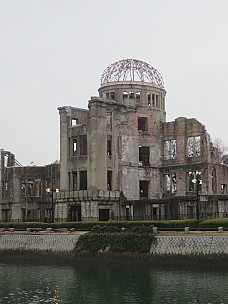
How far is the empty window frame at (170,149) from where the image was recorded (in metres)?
70.7

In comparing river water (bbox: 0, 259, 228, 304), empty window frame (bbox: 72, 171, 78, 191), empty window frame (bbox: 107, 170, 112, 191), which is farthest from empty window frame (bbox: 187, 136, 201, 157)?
river water (bbox: 0, 259, 228, 304)

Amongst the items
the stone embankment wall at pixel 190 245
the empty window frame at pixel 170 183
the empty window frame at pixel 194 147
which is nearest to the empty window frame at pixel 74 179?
the empty window frame at pixel 170 183

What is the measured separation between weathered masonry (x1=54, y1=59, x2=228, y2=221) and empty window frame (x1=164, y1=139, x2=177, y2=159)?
0.12m

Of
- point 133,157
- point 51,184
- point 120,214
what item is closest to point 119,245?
point 120,214

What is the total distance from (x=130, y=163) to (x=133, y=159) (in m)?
0.74

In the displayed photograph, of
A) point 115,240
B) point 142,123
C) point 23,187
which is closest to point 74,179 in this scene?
point 142,123

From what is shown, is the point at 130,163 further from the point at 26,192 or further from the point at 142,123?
the point at 26,192

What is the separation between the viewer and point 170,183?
71.6m

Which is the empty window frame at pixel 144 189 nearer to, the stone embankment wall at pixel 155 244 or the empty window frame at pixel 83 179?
the empty window frame at pixel 83 179

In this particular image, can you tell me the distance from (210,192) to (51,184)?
69.5ft

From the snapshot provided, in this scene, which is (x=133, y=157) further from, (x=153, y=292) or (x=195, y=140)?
(x=153, y=292)

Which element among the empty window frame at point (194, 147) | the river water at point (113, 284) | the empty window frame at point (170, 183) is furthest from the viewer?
the empty window frame at point (170, 183)

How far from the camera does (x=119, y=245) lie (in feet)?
151

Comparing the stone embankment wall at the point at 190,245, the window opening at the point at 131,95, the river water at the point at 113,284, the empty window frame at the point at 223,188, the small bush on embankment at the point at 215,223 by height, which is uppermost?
the window opening at the point at 131,95
